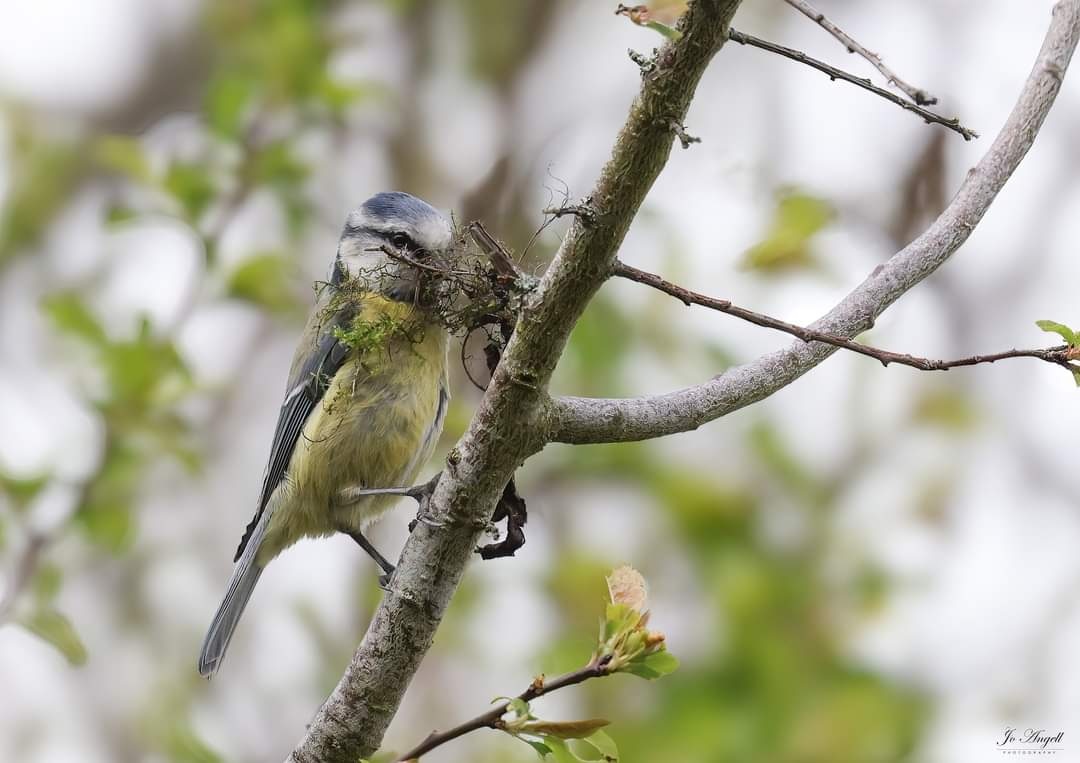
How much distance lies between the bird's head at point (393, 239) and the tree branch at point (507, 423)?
0.56 metres

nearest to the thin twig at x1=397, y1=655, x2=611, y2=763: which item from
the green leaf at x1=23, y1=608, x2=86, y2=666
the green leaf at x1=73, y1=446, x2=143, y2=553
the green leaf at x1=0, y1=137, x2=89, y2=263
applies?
the green leaf at x1=23, y1=608, x2=86, y2=666

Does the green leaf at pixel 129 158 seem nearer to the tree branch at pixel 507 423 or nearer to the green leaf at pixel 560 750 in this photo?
the tree branch at pixel 507 423

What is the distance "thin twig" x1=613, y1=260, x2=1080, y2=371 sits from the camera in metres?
1.44

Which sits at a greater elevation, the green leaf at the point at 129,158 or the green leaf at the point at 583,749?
the green leaf at the point at 129,158

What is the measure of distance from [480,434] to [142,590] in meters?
3.78

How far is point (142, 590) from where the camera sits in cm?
488

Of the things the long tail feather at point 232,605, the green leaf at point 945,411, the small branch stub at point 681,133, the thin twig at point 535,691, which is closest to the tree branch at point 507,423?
the small branch stub at point 681,133

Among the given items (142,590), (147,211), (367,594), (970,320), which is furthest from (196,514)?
(970,320)

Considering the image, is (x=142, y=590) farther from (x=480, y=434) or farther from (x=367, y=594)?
(x=480, y=434)

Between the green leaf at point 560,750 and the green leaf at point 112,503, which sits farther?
the green leaf at point 112,503

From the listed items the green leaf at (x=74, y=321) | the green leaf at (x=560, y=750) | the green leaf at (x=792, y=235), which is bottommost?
the green leaf at (x=560, y=750)

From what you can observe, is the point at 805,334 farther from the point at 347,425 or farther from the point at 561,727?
the point at 347,425

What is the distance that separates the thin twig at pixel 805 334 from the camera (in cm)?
144

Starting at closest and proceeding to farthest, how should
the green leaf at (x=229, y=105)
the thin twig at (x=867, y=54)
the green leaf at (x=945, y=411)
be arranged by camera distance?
the thin twig at (x=867, y=54) < the green leaf at (x=229, y=105) < the green leaf at (x=945, y=411)
